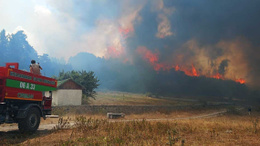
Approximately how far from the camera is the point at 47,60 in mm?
105875

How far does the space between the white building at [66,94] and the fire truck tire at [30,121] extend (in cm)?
2223

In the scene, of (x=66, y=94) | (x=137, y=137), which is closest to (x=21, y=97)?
(x=137, y=137)

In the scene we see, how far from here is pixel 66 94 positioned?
33.3 metres

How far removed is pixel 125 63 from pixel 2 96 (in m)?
104

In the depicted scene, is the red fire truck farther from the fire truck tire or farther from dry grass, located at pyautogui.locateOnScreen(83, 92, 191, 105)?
dry grass, located at pyautogui.locateOnScreen(83, 92, 191, 105)

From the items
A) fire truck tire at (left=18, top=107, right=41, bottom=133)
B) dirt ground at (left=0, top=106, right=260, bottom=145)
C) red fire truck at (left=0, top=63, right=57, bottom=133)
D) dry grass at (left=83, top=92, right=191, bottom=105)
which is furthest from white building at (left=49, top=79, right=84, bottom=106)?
fire truck tire at (left=18, top=107, right=41, bottom=133)

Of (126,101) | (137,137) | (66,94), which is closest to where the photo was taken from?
(137,137)

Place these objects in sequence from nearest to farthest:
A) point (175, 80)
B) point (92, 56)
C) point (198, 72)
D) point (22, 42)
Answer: point (198, 72) → point (175, 80) → point (22, 42) → point (92, 56)

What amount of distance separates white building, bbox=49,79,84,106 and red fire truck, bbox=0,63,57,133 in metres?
21.6

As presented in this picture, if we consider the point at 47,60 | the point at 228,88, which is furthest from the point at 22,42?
the point at 228,88

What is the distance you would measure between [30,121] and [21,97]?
132 centimetres

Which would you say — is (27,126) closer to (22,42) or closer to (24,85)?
(24,85)

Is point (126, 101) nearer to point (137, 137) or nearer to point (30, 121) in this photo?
point (30, 121)

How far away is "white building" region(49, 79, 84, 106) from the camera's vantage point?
32.2 metres
